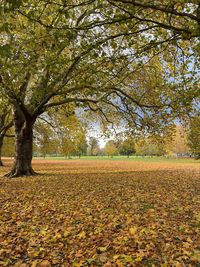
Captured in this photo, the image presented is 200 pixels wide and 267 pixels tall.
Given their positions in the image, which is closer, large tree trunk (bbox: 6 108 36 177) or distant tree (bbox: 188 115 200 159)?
distant tree (bbox: 188 115 200 159)

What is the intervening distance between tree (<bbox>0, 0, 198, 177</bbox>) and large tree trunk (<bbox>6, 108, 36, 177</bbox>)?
0.22 ft

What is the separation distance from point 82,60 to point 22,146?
998cm

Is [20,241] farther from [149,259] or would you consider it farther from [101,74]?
[101,74]

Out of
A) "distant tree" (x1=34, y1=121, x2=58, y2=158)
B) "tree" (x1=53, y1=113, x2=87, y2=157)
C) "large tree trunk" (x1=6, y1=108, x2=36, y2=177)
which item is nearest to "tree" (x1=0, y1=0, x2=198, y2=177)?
"large tree trunk" (x1=6, y1=108, x2=36, y2=177)

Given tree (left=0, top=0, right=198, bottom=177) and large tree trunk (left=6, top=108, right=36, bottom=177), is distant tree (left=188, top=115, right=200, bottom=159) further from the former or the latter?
large tree trunk (left=6, top=108, right=36, bottom=177)

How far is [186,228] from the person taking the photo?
19.6 ft

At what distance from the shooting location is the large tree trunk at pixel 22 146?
18016 millimetres

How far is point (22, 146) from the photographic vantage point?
18.2 metres

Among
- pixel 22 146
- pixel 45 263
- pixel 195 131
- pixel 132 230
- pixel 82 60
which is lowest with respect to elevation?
pixel 45 263

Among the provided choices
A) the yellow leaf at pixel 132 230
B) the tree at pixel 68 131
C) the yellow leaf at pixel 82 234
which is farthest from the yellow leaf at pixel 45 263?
the tree at pixel 68 131

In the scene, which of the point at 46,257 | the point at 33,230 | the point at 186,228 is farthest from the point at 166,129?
the point at 46,257

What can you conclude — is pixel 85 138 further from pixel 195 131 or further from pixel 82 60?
pixel 82 60

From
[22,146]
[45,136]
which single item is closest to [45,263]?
[22,146]

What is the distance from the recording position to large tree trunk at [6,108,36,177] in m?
18.0
